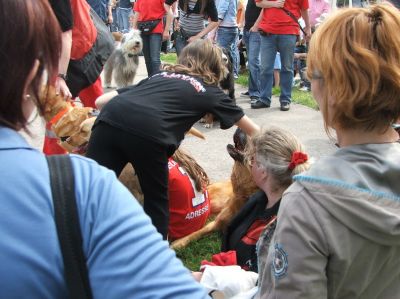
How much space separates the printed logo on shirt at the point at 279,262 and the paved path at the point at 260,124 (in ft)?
11.1

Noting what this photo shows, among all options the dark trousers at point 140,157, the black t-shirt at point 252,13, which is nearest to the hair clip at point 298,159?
the dark trousers at point 140,157

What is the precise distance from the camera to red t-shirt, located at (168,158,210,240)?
3.39 meters

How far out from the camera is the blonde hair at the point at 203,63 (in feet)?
9.79

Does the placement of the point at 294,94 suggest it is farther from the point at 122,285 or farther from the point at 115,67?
the point at 122,285

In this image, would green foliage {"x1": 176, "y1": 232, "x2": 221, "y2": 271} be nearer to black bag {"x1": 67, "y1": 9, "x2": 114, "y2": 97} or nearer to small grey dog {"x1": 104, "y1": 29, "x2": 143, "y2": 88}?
black bag {"x1": 67, "y1": 9, "x2": 114, "y2": 97}

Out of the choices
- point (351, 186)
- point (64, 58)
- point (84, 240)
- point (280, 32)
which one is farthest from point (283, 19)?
point (84, 240)

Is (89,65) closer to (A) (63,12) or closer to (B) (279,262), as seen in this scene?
(A) (63,12)

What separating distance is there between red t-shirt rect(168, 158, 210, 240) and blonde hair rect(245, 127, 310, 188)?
3.21 ft

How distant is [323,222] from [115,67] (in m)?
8.23

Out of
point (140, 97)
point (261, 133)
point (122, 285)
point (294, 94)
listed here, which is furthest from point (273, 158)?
point (294, 94)

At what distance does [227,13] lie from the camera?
27.8ft

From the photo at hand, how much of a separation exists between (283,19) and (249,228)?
465 centimetres

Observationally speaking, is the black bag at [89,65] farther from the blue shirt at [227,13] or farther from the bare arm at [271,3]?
the blue shirt at [227,13]

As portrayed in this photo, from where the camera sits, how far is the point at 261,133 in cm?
257
